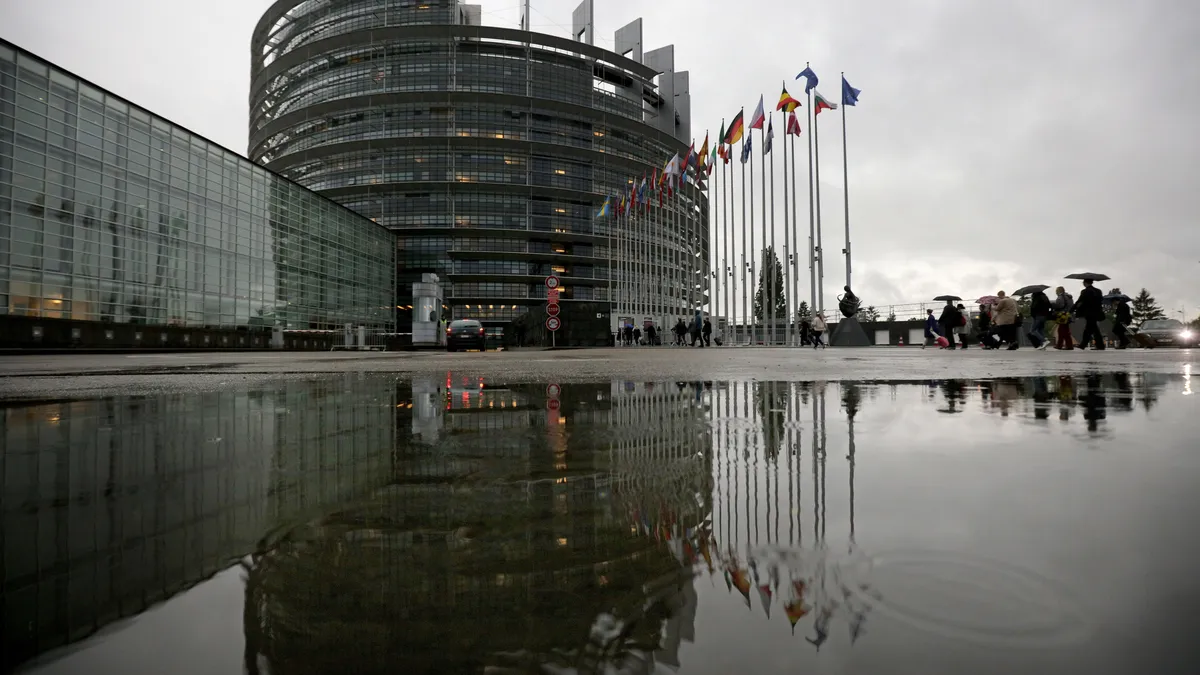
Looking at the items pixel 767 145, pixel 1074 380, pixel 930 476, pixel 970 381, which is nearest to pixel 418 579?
pixel 930 476

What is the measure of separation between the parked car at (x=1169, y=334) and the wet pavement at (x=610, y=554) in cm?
2841

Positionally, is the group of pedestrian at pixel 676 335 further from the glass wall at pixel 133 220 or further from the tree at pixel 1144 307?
the tree at pixel 1144 307

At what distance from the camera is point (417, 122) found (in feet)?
192

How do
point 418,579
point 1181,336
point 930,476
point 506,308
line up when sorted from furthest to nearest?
point 506,308 < point 1181,336 < point 930,476 < point 418,579

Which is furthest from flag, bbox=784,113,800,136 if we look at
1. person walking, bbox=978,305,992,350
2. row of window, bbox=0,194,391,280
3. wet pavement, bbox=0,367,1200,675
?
row of window, bbox=0,194,391,280

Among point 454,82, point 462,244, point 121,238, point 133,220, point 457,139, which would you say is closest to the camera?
point 121,238

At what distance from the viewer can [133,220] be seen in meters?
27.5

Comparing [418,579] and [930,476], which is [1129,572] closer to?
→ [930,476]

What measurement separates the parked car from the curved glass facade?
39211 mm

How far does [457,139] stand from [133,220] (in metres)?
34.3

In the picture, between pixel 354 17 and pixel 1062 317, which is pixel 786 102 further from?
pixel 354 17

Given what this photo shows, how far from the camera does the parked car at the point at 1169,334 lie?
22000mm

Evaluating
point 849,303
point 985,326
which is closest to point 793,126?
point 849,303

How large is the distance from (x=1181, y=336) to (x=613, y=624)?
101ft
